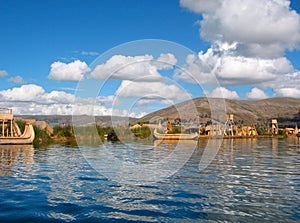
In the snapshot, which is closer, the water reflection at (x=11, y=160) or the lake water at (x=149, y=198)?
the lake water at (x=149, y=198)

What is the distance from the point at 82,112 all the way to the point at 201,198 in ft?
42.3

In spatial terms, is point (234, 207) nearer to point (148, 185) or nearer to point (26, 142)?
point (148, 185)

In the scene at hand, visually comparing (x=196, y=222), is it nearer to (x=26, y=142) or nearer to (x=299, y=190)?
(x=299, y=190)

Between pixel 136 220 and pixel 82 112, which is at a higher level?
pixel 82 112

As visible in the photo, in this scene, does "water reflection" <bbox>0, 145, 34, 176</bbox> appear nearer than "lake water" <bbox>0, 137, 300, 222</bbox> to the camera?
No

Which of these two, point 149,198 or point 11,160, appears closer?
point 149,198

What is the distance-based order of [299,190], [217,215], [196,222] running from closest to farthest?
[196,222] < [217,215] < [299,190]

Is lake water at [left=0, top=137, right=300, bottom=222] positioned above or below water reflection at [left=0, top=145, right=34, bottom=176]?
below

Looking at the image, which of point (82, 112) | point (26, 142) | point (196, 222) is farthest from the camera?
point (26, 142)

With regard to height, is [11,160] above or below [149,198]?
above

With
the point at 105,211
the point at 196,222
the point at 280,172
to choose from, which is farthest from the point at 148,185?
the point at 280,172

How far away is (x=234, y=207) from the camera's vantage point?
574 inches

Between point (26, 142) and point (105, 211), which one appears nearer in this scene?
point (105, 211)

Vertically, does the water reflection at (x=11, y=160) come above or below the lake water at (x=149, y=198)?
above
